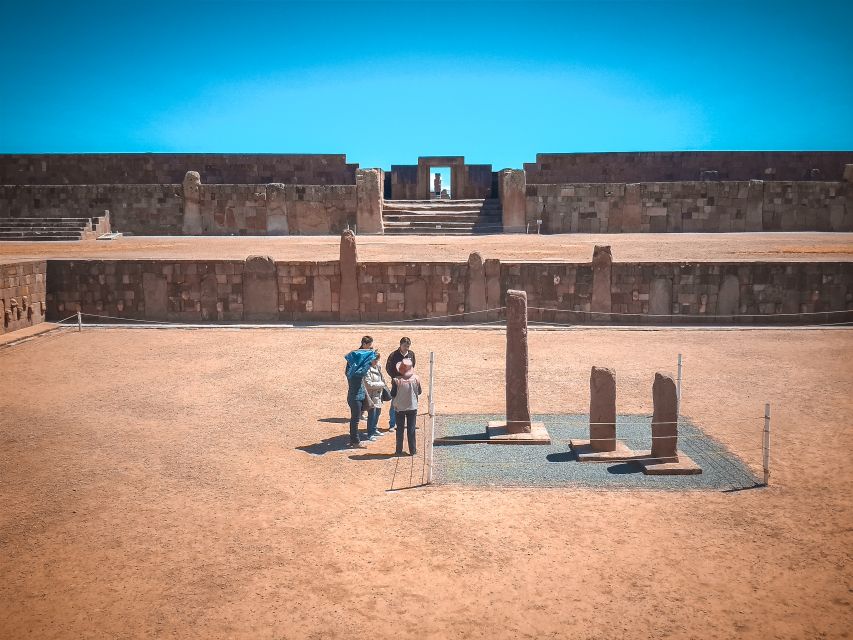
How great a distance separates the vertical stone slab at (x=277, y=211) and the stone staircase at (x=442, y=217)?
3.43m

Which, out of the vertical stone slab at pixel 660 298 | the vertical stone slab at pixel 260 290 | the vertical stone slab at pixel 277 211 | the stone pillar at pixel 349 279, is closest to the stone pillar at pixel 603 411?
the vertical stone slab at pixel 660 298

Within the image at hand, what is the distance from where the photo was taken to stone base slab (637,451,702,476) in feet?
21.1

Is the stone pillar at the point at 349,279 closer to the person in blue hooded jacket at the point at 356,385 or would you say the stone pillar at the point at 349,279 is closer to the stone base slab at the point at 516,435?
the person in blue hooded jacket at the point at 356,385

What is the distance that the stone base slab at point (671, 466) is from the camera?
6.43m

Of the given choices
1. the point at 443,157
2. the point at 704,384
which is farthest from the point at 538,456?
the point at 443,157

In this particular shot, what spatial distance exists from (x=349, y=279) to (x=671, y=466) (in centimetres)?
872

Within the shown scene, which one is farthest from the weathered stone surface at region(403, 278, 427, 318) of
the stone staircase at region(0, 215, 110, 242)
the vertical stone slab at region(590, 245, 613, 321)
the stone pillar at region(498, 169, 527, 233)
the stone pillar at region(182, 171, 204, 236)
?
the stone staircase at region(0, 215, 110, 242)

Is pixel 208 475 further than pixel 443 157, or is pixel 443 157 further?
pixel 443 157

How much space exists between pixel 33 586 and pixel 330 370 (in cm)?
594

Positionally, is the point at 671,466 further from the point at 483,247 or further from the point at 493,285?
the point at 483,247

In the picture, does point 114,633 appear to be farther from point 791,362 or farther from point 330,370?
point 791,362

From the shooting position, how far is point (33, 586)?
4656mm

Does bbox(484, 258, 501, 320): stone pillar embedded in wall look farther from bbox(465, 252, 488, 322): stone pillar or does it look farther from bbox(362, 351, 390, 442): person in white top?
bbox(362, 351, 390, 442): person in white top

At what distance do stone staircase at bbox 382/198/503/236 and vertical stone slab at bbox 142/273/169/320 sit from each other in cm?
1048
